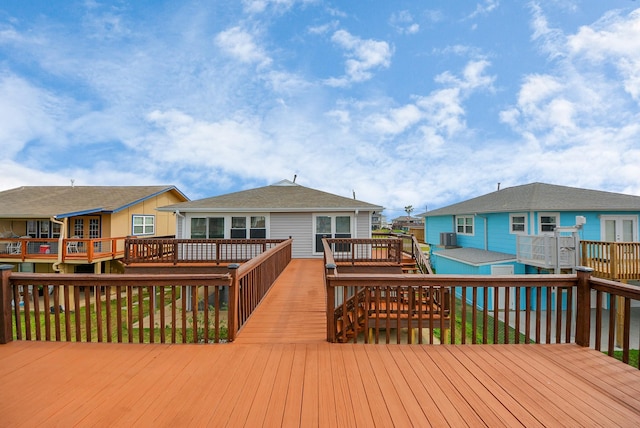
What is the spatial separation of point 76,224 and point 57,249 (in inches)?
103

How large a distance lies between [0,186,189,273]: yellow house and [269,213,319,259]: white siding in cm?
794

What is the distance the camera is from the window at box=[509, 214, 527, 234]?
11.8 meters

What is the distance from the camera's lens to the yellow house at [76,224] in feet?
38.8

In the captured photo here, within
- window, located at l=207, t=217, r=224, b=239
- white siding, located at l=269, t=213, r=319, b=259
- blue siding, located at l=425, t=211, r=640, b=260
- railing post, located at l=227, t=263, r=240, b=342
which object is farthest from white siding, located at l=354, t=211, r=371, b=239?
railing post, located at l=227, t=263, r=240, b=342

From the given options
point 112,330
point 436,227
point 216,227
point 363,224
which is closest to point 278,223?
point 216,227

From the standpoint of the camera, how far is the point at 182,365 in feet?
8.29

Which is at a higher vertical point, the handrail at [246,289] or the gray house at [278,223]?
the gray house at [278,223]

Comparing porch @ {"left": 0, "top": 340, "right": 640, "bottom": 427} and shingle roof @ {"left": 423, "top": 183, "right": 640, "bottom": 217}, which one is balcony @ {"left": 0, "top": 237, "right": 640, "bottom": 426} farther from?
shingle roof @ {"left": 423, "top": 183, "right": 640, "bottom": 217}

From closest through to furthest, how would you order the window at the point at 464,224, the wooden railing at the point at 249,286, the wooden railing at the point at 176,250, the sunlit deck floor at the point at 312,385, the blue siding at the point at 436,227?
1. the sunlit deck floor at the point at 312,385
2. the wooden railing at the point at 249,286
3. the wooden railing at the point at 176,250
4. the window at the point at 464,224
5. the blue siding at the point at 436,227

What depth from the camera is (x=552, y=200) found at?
12062 millimetres

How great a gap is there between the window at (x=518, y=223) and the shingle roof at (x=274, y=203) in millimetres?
6507

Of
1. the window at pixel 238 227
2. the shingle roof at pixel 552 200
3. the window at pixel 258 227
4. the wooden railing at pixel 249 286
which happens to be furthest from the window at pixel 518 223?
the window at pixel 238 227

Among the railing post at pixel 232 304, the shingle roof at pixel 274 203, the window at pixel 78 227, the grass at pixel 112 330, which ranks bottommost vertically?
the grass at pixel 112 330

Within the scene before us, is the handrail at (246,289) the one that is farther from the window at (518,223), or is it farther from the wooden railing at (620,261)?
the window at (518,223)
